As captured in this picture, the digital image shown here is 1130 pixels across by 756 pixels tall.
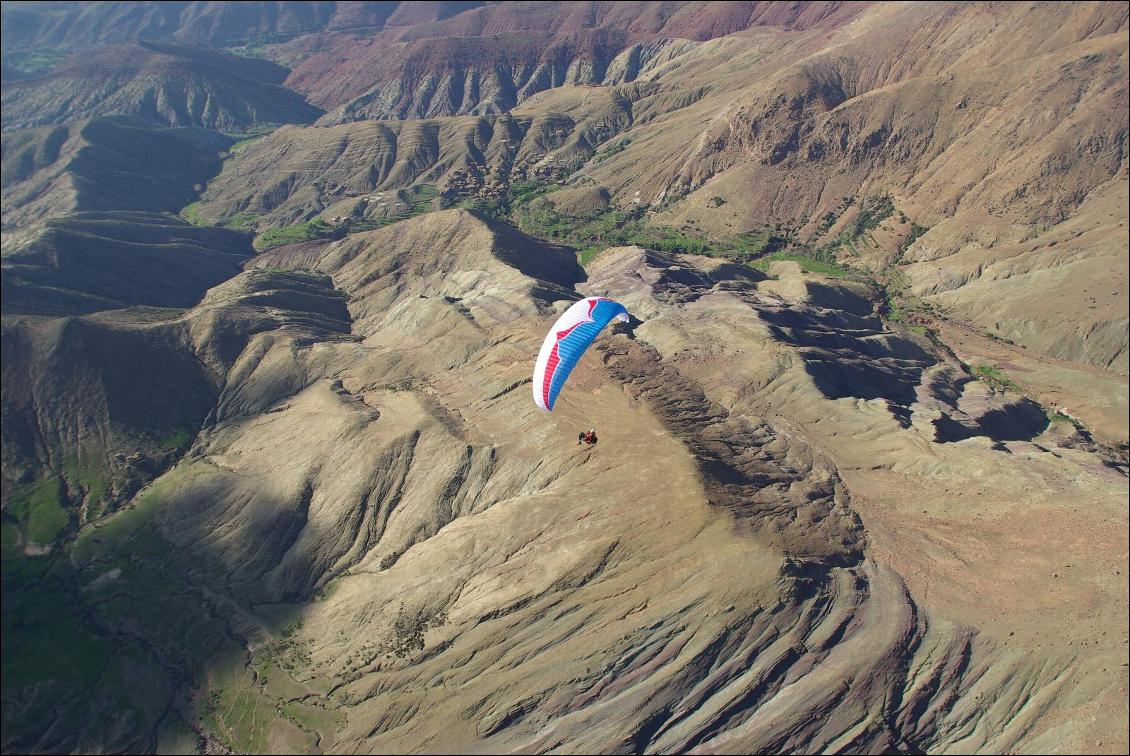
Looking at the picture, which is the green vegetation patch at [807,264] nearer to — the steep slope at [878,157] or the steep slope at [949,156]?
the steep slope at [878,157]

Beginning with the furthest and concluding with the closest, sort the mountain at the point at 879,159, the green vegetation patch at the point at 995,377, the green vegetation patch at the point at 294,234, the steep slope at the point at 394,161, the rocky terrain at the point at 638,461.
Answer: the steep slope at the point at 394,161
the green vegetation patch at the point at 294,234
the mountain at the point at 879,159
the green vegetation patch at the point at 995,377
the rocky terrain at the point at 638,461

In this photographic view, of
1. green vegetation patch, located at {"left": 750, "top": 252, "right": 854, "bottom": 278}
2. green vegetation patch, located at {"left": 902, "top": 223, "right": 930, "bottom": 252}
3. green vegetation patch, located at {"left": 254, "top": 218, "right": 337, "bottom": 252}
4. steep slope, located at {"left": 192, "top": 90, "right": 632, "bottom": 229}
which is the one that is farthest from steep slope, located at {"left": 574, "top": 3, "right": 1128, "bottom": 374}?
green vegetation patch, located at {"left": 254, "top": 218, "right": 337, "bottom": 252}

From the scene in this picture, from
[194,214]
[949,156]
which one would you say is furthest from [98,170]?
[949,156]

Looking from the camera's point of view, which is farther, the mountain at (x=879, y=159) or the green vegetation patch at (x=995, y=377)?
the mountain at (x=879, y=159)

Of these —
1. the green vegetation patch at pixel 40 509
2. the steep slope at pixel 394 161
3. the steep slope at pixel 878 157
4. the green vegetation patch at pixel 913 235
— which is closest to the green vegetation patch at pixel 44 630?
the green vegetation patch at pixel 40 509

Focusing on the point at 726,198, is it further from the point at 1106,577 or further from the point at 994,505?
the point at 1106,577

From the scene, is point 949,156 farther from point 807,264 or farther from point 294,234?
point 294,234
